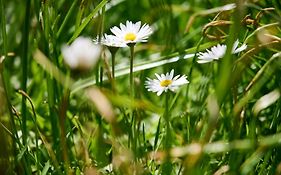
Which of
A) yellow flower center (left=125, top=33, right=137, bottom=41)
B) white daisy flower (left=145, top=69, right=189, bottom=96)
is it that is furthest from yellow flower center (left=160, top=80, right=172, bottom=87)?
yellow flower center (left=125, top=33, right=137, bottom=41)

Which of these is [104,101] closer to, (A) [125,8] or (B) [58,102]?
(B) [58,102]

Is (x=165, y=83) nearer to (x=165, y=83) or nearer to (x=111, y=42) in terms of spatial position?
(x=165, y=83)

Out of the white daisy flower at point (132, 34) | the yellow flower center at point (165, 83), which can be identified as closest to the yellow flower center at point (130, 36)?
the white daisy flower at point (132, 34)

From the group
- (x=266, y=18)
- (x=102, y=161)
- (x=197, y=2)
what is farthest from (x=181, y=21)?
(x=102, y=161)

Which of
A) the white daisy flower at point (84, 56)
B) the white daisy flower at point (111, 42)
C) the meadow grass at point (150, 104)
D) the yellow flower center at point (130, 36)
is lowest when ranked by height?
the meadow grass at point (150, 104)

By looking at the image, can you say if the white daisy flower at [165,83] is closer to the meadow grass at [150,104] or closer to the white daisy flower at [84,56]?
the meadow grass at [150,104]

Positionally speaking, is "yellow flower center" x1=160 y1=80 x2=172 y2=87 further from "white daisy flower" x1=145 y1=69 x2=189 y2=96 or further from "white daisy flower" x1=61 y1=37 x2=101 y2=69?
"white daisy flower" x1=61 y1=37 x2=101 y2=69

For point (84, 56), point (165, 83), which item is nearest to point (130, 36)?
point (165, 83)

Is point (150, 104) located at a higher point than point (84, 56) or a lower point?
lower
